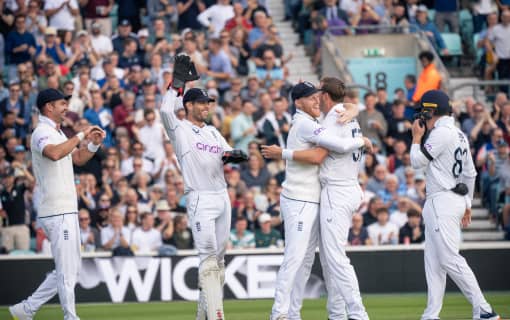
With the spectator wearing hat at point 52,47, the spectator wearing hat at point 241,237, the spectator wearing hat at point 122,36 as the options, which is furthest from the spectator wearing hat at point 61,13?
the spectator wearing hat at point 241,237

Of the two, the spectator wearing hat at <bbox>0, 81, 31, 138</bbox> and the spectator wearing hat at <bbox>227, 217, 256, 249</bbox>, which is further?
the spectator wearing hat at <bbox>0, 81, 31, 138</bbox>

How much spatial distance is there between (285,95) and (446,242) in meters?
10.9

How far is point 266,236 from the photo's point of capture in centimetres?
1986

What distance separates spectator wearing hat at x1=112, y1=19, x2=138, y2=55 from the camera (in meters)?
24.0

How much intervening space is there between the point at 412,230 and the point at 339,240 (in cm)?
770

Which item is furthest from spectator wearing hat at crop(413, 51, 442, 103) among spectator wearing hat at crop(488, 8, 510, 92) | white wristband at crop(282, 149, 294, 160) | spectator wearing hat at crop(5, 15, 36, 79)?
white wristband at crop(282, 149, 294, 160)

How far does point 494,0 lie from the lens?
27.5 metres

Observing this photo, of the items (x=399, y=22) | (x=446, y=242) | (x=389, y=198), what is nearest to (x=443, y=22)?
(x=399, y=22)

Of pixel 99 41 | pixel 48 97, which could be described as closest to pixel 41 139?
pixel 48 97

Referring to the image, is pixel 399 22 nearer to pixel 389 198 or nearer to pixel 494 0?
pixel 494 0

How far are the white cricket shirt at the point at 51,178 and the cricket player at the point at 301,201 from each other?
2242 millimetres

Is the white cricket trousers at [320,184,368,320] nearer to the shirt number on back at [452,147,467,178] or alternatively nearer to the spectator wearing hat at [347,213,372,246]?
the shirt number on back at [452,147,467,178]

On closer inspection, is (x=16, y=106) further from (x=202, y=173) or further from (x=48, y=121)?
(x=202, y=173)

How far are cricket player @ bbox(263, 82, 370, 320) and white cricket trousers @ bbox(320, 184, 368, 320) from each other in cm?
16
